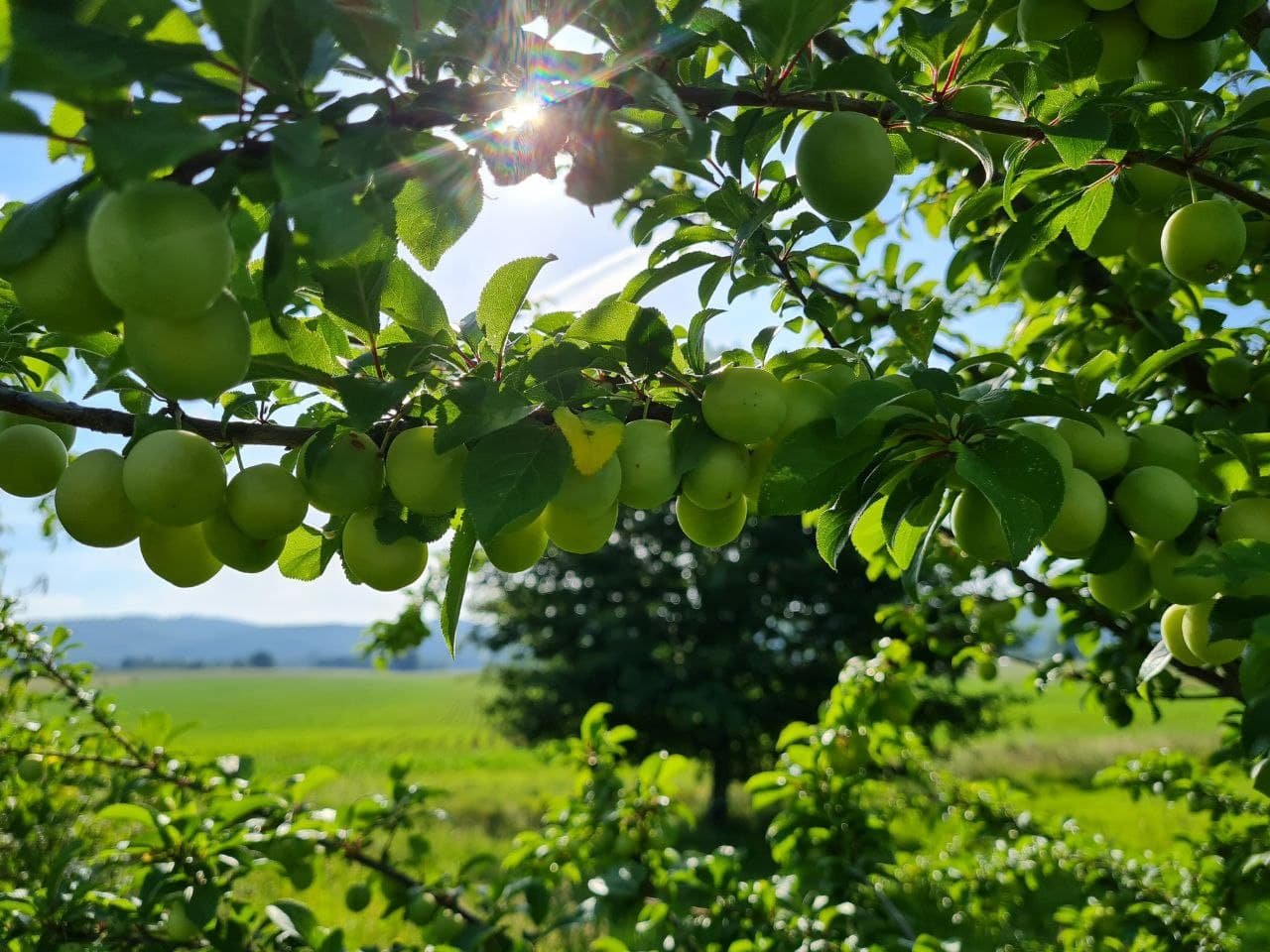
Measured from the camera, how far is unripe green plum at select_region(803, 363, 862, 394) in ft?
2.68

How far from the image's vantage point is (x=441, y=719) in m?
27.7

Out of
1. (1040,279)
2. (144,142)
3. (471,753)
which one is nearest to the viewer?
(144,142)

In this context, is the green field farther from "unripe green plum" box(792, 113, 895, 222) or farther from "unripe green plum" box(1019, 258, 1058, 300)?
"unripe green plum" box(792, 113, 895, 222)

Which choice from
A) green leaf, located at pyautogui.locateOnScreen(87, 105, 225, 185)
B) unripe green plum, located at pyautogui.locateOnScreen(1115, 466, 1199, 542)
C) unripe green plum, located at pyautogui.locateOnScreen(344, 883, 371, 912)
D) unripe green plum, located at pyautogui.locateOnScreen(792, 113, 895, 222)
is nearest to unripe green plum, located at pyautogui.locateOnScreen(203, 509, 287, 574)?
green leaf, located at pyautogui.locateOnScreen(87, 105, 225, 185)

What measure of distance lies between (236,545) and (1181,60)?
115 cm

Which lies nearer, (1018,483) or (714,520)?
(1018,483)

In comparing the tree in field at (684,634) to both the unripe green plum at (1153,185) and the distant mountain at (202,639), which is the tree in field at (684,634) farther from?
the distant mountain at (202,639)

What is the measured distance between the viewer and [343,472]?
0.73 m

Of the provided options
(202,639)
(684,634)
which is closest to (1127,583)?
(684,634)

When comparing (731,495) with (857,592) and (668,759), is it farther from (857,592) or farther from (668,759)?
(857,592)

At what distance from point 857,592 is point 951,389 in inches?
394

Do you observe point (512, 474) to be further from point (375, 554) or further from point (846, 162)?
point (846, 162)

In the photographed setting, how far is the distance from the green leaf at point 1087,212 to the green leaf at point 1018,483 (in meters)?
0.46

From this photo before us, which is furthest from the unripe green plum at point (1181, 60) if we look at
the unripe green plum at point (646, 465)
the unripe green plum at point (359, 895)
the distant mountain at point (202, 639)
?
the distant mountain at point (202, 639)
